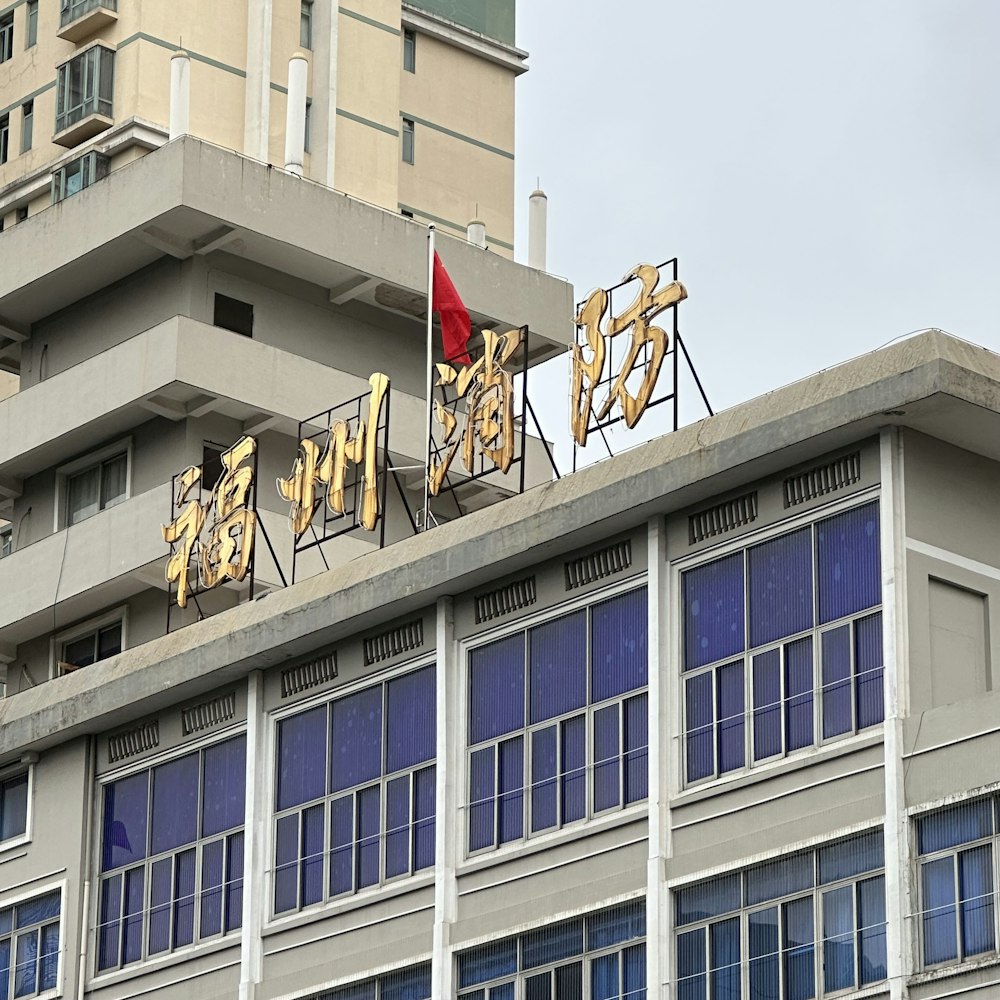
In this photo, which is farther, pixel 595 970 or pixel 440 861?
pixel 440 861

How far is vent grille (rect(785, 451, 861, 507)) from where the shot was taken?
1439 inches

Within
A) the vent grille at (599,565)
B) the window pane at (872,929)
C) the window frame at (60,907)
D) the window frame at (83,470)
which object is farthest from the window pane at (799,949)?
the window frame at (83,470)

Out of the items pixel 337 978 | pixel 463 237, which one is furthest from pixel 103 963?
pixel 463 237

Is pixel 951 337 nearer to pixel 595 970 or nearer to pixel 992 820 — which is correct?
pixel 992 820

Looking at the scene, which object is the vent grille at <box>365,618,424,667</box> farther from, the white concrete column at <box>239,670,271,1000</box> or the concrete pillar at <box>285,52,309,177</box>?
the concrete pillar at <box>285,52,309,177</box>

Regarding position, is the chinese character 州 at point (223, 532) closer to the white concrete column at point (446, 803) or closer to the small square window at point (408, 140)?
the white concrete column at point (446, 803)

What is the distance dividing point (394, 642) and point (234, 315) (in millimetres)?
18294

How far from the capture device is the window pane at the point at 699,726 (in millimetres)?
37219

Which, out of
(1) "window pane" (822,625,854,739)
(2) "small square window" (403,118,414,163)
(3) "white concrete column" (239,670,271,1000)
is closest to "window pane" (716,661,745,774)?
(1) "window pane" (822,625,854,739)

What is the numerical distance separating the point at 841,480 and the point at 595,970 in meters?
6.79

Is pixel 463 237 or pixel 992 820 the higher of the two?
pixel 463 237

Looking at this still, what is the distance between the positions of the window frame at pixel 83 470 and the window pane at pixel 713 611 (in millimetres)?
22267

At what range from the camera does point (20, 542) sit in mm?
60344

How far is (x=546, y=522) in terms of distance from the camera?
39.5 m
